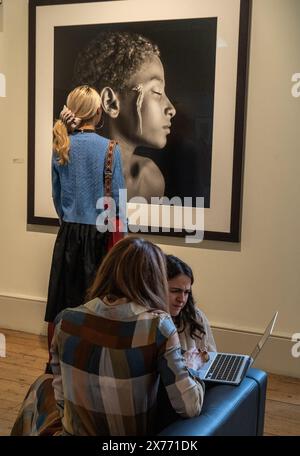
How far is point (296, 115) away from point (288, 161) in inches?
10.0

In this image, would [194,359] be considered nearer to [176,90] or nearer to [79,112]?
[79,112]

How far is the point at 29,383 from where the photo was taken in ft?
10.0

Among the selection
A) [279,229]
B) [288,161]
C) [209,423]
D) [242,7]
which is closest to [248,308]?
[279,229]

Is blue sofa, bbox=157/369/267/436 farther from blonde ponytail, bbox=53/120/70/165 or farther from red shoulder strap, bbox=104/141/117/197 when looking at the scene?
blonde ponytail, bbox=53/120/70/165

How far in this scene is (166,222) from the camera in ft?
11.3

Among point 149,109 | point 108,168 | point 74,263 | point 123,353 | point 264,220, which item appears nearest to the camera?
point 123,353

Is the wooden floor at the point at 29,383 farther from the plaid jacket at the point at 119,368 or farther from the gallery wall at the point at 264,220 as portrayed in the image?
the plaid jacket at the point at 119,368

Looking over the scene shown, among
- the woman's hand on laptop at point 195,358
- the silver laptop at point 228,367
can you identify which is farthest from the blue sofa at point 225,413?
the woman's hand on laptop at point 195,358

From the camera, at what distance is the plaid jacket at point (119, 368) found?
1434 mm

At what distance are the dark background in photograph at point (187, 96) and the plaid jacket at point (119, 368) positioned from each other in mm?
1965

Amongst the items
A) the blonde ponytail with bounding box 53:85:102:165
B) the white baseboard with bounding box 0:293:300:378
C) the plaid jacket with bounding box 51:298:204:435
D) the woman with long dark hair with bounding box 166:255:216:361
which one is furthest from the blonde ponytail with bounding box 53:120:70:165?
the plaid jacket with bounding box 51:298:204:435

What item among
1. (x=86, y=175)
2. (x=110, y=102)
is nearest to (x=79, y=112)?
(x=86, y=175)

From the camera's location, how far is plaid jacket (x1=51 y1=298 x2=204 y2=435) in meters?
1.43

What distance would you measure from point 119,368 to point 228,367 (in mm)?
497
